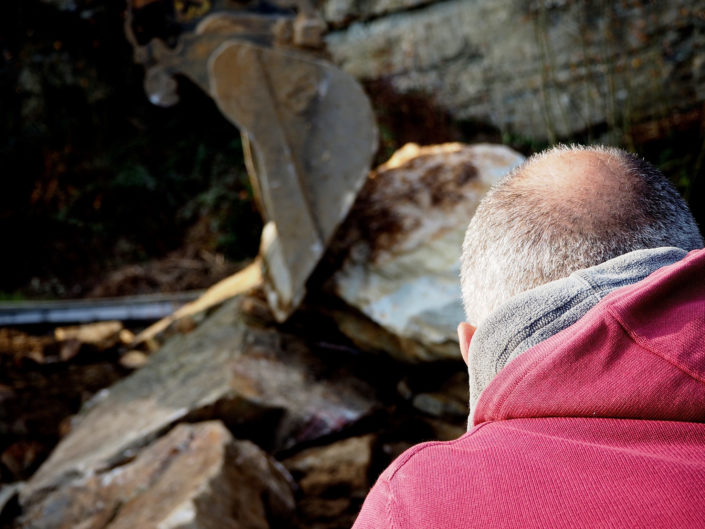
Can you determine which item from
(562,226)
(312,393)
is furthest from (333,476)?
(562,226)

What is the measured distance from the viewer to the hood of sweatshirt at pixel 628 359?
733 mm

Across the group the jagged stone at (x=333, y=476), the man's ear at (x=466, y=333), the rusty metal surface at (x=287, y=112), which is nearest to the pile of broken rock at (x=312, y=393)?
the jagged stone at (x=333, y=476)

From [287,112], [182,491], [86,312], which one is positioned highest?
[287,112]

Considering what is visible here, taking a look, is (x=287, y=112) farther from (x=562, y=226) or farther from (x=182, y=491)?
(x=562, y=226)

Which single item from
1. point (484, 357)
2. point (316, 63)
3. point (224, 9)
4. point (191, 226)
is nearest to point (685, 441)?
point (484, 357)

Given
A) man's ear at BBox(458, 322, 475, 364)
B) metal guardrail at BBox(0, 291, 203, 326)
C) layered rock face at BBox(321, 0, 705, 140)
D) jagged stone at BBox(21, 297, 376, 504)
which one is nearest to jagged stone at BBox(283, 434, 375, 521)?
jagged stone at BBox(21, 297, 376, 504)

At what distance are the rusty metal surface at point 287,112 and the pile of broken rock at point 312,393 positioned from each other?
0.23m

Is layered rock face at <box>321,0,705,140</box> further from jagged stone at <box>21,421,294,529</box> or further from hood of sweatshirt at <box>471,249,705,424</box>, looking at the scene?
hood of sweatshirt at <box>471,249,705,424</box>

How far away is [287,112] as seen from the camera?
132 inches

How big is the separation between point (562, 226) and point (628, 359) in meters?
0.27

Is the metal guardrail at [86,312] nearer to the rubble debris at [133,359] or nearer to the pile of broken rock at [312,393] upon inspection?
the rubble debris at [133,359]

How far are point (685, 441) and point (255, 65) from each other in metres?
2.96

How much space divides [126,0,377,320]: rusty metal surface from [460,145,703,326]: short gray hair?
2.27m

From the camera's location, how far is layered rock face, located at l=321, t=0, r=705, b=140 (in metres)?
6.33
